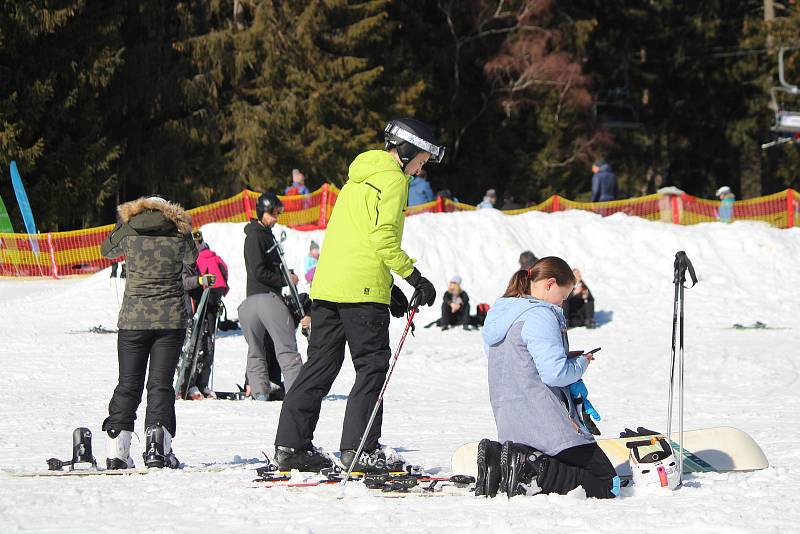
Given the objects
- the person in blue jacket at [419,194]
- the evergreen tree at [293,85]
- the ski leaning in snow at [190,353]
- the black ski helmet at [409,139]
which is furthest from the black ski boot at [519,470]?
the evergreen tree at [293,85]

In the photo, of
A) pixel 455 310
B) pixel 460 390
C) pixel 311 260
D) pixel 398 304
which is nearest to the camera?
pixel 398 304

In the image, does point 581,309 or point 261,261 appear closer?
point 261,261

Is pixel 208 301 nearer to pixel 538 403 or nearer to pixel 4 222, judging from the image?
pixel 538 403

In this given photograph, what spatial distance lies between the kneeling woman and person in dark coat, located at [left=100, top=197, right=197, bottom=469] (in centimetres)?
188

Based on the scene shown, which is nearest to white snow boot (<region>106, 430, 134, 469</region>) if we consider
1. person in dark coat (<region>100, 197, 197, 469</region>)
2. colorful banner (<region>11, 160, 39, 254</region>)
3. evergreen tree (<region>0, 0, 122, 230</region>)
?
person in dark coat (<region>100, 197, 197, 469</region>)

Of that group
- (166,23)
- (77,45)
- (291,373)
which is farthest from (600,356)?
(166,23)

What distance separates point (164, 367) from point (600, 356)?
8653 millimetres

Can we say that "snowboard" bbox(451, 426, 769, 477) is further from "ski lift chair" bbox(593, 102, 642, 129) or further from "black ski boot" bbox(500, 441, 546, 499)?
"ski lift chair" bbox(593, 102, 642, 129)

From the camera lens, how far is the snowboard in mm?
6508

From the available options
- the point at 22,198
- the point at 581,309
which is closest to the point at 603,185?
the point at 581,309

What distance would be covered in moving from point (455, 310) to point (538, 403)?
510 inches

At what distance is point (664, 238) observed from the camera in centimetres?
2400

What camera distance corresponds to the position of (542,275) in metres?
5.86

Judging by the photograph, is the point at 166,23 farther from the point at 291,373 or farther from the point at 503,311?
the point at 503,311
